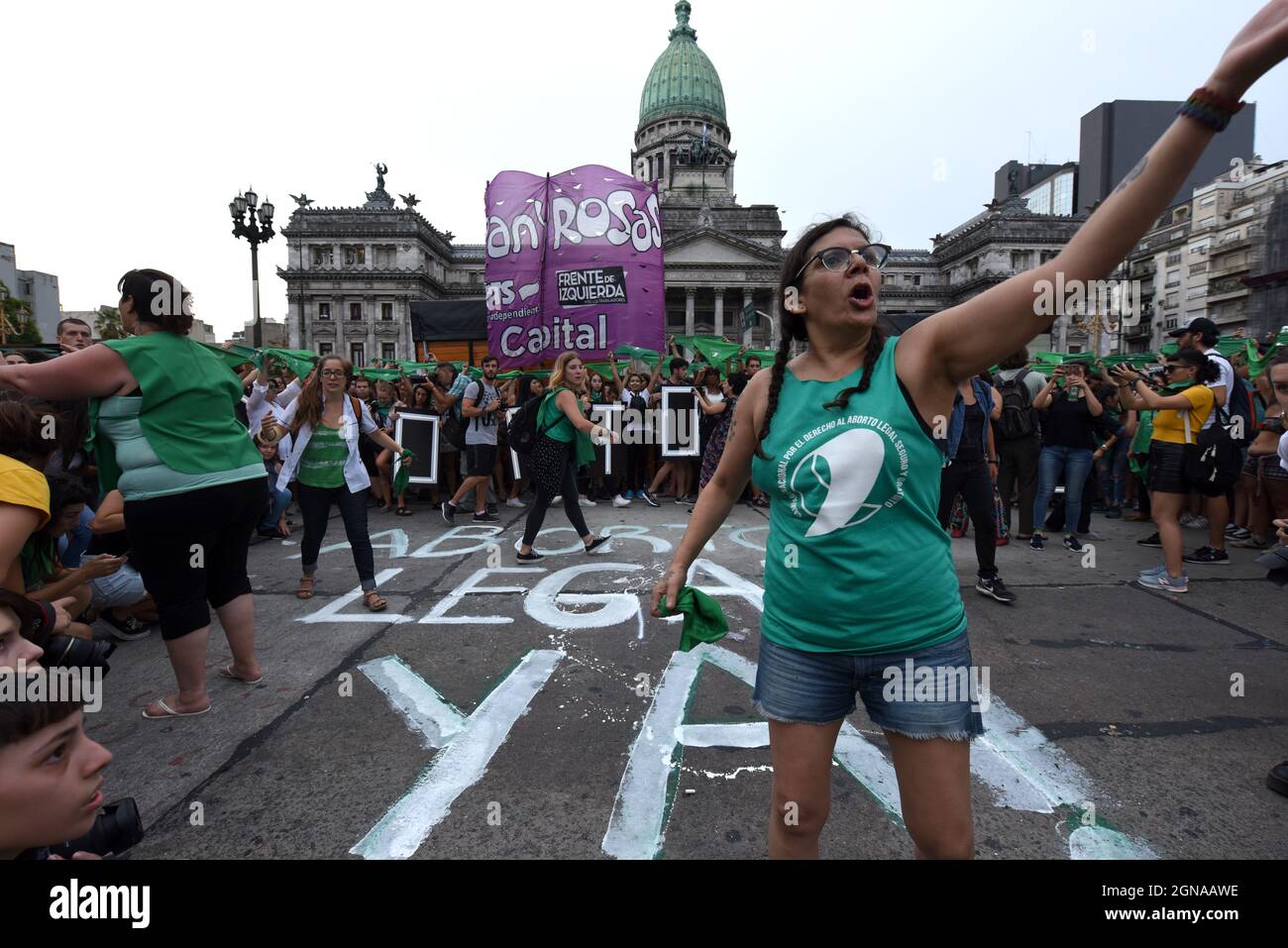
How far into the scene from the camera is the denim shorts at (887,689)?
1426 mm

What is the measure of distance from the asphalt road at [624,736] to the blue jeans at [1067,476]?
6.32 feet

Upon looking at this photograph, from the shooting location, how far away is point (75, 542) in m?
4.13

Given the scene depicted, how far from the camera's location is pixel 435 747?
2.80 metres

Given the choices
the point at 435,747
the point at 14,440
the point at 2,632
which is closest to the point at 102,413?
the point at 14,440

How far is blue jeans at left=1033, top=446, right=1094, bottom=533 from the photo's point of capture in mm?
6910

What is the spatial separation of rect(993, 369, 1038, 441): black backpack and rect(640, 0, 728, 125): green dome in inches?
2782

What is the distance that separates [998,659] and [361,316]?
65380mm

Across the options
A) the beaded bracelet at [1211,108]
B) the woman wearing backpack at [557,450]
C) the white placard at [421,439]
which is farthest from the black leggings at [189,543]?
the white placard at [421,439]

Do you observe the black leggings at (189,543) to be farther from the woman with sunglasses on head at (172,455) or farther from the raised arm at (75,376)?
the raised arm at (75,376)

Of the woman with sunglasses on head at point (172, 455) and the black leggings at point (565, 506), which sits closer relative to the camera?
the woman with sunglasses on head at point (172, 455)

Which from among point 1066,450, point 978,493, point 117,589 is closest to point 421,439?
point 117,589

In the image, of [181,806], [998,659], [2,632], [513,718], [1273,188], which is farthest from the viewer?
[1273,188]
